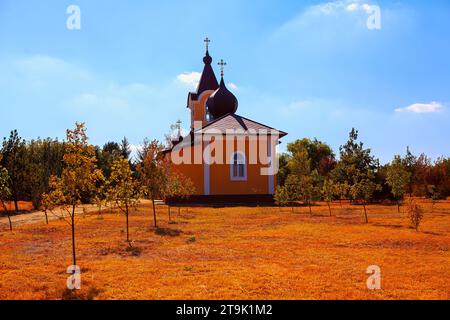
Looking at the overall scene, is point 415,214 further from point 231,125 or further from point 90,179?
point 231,125

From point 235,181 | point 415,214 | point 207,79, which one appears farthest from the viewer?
point 207,79

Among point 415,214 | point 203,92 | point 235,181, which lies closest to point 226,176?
point 235,181

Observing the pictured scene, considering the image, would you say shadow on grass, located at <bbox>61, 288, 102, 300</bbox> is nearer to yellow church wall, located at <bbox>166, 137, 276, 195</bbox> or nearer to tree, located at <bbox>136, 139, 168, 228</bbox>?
tree, located at <bbox>136, 139, 168, 228</bbox>

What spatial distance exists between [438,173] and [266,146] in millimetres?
22320

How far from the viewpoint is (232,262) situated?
31.2 feet

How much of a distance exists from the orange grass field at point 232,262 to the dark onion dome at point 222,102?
24.7m

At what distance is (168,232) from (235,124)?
21.2 m

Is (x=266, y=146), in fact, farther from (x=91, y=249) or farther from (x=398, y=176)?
(x=91, y=249)

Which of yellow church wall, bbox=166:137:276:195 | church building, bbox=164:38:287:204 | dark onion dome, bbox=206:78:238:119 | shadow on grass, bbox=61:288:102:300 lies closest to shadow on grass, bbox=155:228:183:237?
shadow on grass, bbox=61:288:102:300

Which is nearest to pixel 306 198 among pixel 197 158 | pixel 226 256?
pixel 197 158

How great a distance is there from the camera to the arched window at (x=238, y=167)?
114ft

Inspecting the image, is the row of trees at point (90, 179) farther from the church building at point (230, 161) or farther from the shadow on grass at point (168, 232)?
the church building at point (230, 161)
